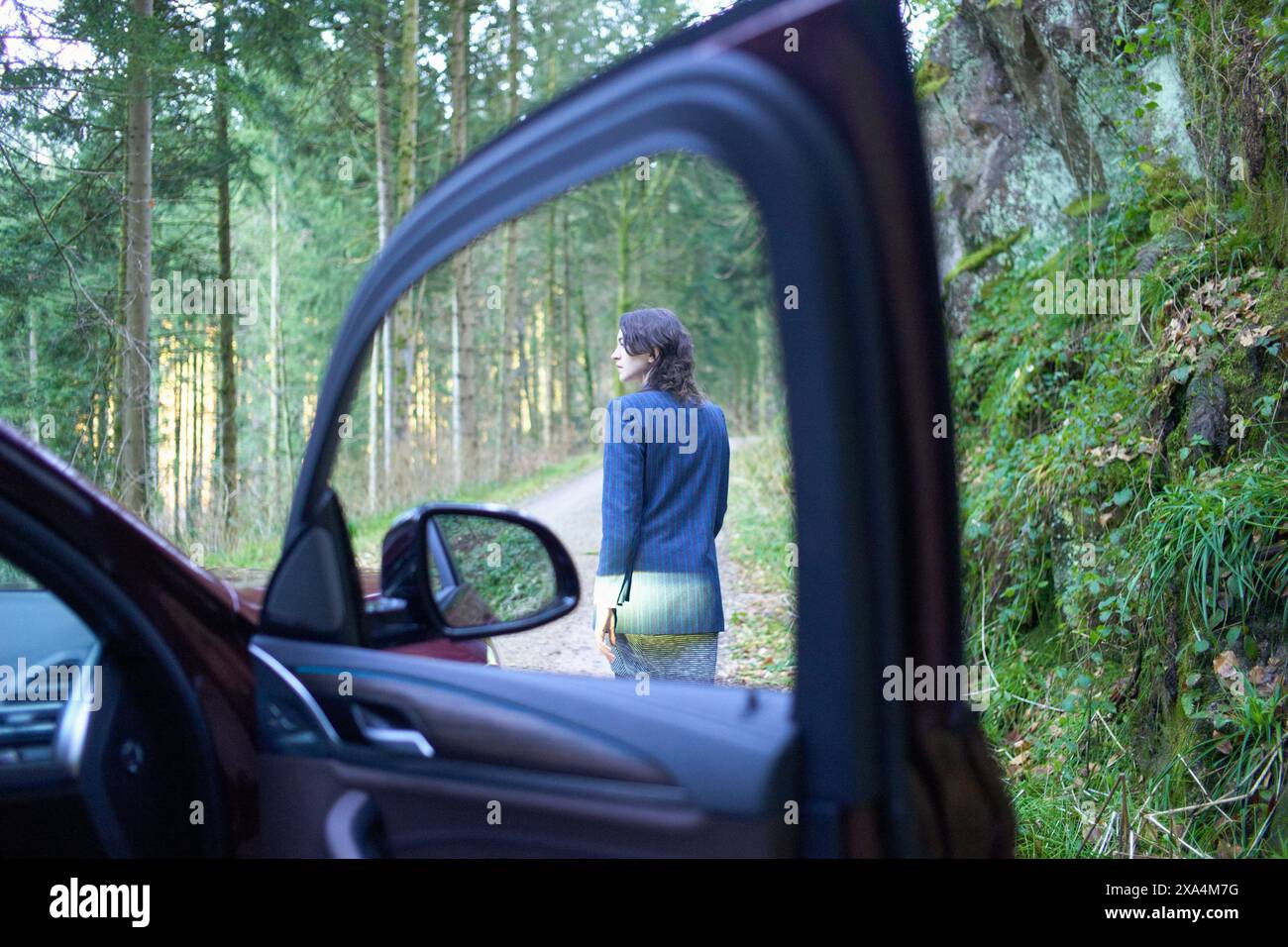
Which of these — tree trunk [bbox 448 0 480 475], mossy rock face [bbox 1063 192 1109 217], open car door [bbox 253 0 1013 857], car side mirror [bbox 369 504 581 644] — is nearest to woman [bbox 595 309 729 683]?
car side mirror [bbox 369 504 581 644]

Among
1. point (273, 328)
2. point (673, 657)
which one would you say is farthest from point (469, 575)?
point (273, 328)

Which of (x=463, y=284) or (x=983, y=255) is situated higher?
(x=463, y=284)

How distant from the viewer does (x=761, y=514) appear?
445cm

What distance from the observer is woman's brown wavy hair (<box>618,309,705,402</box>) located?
7.85ft

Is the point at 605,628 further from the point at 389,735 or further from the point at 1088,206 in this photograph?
the point at 1088,206

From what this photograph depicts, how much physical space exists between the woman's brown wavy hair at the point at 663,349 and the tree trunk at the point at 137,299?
323 inches

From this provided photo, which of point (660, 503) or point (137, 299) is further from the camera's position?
point (137, 299)

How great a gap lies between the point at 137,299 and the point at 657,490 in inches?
350

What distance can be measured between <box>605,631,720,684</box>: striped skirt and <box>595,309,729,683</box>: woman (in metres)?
0.02

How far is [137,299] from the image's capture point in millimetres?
9469

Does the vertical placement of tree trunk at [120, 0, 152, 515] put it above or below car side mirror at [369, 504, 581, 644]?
above

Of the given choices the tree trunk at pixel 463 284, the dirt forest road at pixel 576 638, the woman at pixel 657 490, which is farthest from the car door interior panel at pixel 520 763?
the tree trunk at pixel 463 284

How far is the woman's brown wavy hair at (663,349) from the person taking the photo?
2393 millimetres

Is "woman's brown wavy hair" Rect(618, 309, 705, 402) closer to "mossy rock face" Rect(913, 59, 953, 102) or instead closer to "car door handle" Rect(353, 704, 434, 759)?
"car door handle" Rect(353, 704, 434, 759)
